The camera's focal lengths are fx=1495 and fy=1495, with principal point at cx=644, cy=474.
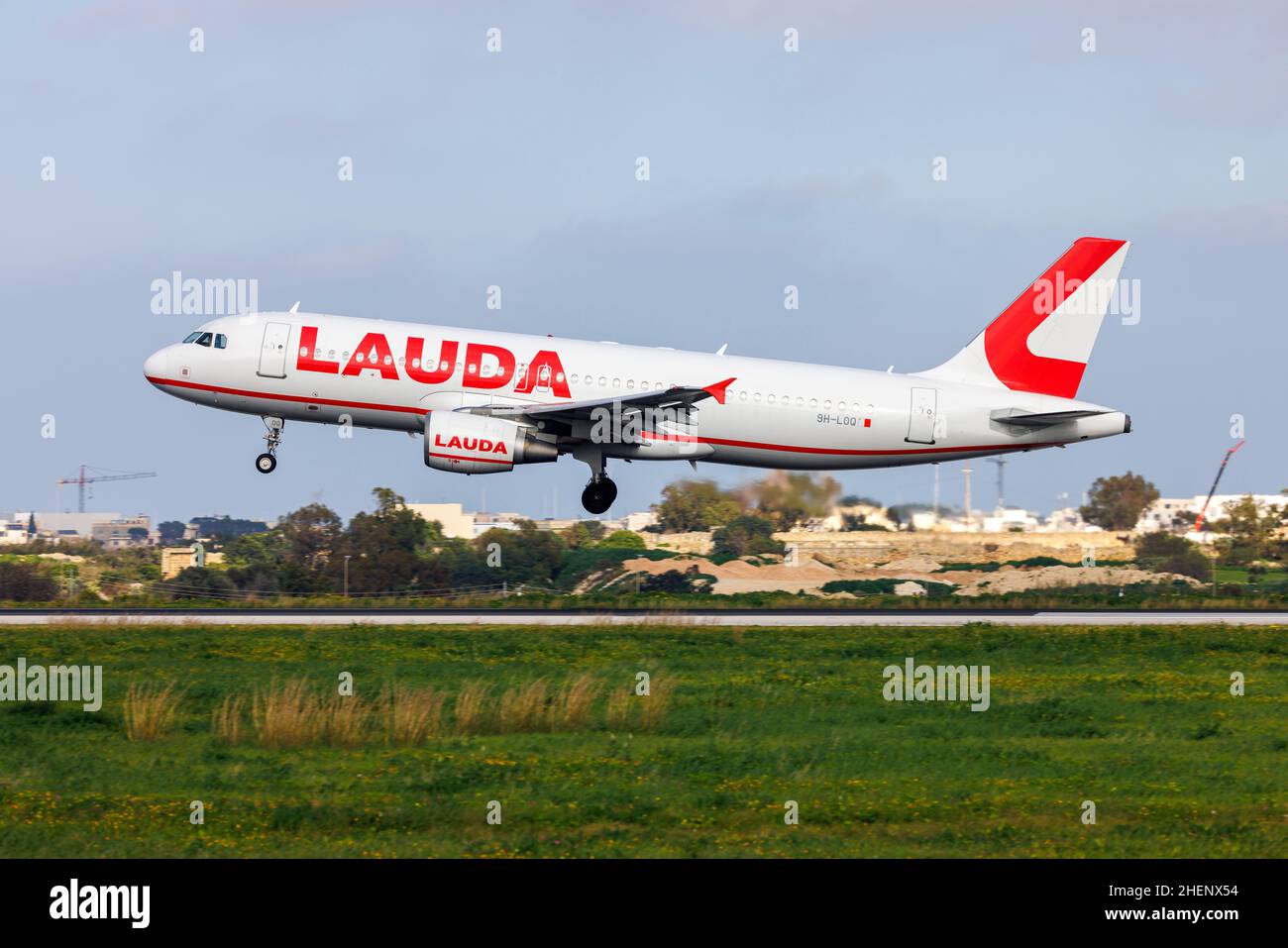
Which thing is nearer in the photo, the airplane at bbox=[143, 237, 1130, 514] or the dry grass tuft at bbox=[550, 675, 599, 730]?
the dry grass tuft at bbox=[550, 675, 599, 730]

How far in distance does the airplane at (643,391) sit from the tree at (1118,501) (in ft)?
32.5

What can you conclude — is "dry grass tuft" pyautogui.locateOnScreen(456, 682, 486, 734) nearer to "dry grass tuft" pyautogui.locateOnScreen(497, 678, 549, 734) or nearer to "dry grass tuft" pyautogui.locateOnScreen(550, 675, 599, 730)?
"dry grass tuft" pyautogui.locateOnScreen(497, 678, 549, 734)

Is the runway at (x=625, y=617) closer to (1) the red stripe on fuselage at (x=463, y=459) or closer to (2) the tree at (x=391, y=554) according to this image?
(1) the red stripe on fuselage at (x=463, y=459)

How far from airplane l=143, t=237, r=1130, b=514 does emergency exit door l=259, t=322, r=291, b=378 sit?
0.05 metres

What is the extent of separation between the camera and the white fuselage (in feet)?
127

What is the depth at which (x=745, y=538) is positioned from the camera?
46.3 m

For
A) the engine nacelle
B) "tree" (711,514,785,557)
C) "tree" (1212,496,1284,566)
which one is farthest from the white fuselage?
"tree" (1212,496,1284,566)

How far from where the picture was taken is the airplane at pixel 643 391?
38.7 metres

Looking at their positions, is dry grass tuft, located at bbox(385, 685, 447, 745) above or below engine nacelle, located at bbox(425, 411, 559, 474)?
below

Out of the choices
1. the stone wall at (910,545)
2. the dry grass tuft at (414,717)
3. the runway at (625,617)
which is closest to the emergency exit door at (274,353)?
the runway at (625,617)

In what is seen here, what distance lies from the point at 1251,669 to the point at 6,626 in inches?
1054

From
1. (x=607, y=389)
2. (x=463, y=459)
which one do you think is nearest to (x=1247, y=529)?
(x=607, y=389)

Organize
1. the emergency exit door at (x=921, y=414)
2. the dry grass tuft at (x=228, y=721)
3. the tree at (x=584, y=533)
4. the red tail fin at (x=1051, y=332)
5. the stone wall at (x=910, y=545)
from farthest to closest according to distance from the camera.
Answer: the tree at (x=584, y=533) → the stone wall at (x=910, y=545) → the red tail fin at (x=1051, y=332) → the emergency exit door at (x=921, y=414) → the dry grass tuft at (x=228, y=721)
